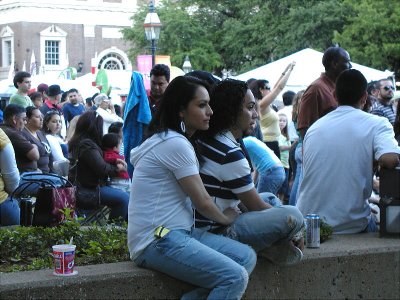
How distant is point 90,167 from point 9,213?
1.58 metres

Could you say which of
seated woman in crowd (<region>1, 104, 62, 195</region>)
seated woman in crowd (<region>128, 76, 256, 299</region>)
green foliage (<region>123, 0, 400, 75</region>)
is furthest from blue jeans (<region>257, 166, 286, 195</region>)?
green foliage (<region>123, 0, 400, 75</region>)

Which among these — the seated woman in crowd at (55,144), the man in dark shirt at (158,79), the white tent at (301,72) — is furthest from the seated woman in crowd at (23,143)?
the white tent at (301,72)

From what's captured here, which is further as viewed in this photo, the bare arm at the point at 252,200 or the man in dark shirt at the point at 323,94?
the man in dark shirt at the point at 323,94

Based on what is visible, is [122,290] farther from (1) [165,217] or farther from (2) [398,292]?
(2) [398,292]

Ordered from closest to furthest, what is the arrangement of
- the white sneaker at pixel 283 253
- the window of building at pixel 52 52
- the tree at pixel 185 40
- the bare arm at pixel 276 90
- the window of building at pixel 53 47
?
the white sneaker at pixel 283 253, the bare arm at pixel 276 90, the tree at pixel 185 40, the window of building at pixel 53 47, the window of building at pixel 52 52

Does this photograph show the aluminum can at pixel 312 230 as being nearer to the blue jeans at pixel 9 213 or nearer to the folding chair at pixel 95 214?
the blue jeans at pixel 9 213

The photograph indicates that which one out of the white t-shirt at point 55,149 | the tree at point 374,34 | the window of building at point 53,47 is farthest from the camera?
the window of building at point 53,47

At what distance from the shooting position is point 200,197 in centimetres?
489

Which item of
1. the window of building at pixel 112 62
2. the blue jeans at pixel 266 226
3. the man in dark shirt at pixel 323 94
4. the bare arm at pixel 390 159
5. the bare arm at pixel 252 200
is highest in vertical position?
the man in dark shirt at pixel 323 94

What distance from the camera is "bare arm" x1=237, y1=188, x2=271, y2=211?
5.16 metres

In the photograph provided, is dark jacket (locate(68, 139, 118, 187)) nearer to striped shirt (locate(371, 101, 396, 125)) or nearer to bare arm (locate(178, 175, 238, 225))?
striped shirt (locate(371, 101, 396, 125))

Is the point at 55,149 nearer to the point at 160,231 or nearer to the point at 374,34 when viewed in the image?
the point at 160,231

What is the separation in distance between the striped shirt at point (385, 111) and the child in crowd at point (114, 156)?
3606 mm

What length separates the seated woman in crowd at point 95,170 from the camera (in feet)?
29.9
